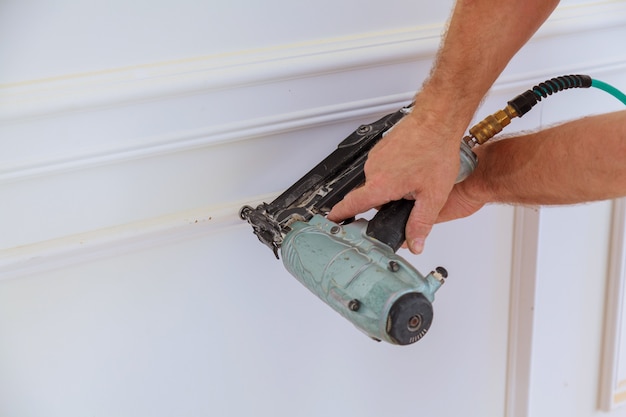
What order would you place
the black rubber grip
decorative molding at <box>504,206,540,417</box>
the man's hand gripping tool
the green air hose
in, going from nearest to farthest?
the man's hand gripping tool, the black rubber grip, the green air hose, decorative molding at <box>504,206,540,417</box>

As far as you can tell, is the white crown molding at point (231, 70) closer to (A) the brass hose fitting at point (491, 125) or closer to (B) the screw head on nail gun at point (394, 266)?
(A) the brass hose fitting at point (491, 125)

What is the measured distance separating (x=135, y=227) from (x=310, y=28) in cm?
32

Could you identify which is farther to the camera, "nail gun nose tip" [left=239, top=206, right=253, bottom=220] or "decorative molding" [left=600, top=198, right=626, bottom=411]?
"decorative molding" [left=600, top=198, right=626, bottom=411]

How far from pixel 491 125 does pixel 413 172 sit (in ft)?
0.44

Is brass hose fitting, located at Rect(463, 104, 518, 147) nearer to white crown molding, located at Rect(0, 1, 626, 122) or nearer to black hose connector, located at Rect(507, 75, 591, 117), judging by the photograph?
black hose connector, located at Rect(507, 75, 591, 117)

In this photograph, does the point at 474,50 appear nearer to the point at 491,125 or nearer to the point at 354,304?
the point at 491,125

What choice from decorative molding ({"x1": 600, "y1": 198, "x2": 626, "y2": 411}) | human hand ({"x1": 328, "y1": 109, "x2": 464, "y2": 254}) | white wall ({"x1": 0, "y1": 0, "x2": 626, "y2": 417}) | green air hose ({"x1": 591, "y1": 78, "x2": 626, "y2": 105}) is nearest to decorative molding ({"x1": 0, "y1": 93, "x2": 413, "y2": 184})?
white wall ({"x1": 0, "y1": 0, "x2": 626, "y2": 417})

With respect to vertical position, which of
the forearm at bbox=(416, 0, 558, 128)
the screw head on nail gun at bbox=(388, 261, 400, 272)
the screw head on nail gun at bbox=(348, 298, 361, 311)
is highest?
the forearm at bbox=(416, 0, 558, 128)

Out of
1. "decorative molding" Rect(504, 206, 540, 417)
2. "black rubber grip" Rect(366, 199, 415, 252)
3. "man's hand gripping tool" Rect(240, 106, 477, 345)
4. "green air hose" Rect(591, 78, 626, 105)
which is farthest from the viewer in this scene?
"decorative molding" Rect(504, 206, 540, 417)

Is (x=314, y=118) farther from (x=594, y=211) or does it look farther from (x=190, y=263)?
(x=594, y=211)

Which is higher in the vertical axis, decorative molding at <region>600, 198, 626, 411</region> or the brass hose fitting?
the brass hose fitting

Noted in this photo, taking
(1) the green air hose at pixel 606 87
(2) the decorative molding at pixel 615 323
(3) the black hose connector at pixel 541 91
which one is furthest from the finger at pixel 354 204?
(2) the decorative molding at pixel 615 323

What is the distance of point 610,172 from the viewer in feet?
2.43

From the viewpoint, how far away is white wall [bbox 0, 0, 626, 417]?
0.70 m
